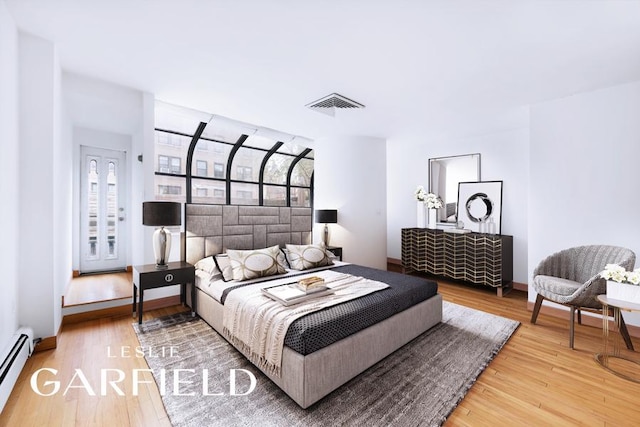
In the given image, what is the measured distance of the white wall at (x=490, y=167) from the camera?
449cm

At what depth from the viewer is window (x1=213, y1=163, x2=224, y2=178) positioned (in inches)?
202

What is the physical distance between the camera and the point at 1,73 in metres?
1.95

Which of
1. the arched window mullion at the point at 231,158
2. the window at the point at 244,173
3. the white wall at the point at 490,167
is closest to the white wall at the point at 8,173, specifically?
the arched window mullion at the point at 231,158

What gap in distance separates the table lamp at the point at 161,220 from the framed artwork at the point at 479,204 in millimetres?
4723

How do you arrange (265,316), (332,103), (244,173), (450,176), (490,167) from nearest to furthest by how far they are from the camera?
(265,316)
(332,103)
(490,167)
(450,176)
(244,173)

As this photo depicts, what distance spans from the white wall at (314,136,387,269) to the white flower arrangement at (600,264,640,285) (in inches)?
130

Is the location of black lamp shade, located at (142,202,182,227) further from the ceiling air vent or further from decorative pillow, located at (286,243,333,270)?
the ceiling air vent

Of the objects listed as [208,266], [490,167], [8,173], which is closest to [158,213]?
Answer: [208,266]

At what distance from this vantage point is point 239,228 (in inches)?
154

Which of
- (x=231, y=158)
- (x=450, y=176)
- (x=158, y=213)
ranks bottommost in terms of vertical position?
(x=158, y=213)

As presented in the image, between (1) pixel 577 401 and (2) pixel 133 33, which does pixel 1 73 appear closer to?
(2) pixel 133 33

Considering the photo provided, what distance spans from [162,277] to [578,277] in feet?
15.1

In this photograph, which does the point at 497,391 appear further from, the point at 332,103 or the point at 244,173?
the point at 244,173

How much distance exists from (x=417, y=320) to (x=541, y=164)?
2.63m
